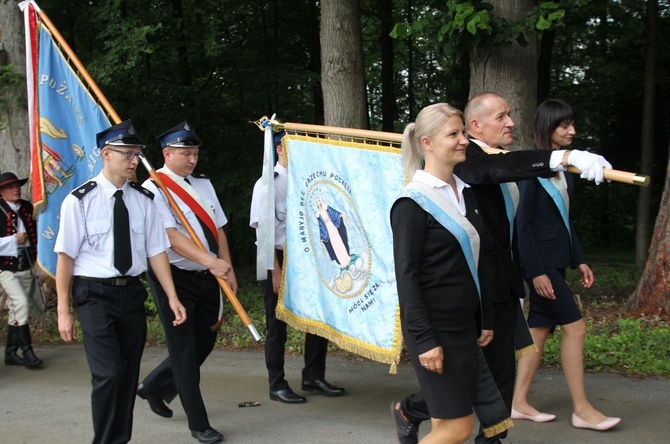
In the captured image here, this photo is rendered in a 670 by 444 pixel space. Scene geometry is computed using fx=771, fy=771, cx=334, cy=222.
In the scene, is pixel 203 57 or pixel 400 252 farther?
pixel 203 57

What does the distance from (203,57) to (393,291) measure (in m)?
10.9

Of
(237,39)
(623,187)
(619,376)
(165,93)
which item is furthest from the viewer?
(623,187)

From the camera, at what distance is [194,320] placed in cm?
541

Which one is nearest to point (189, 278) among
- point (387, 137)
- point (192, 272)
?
point (192, 272)

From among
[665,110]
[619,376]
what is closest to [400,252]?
[619,376]

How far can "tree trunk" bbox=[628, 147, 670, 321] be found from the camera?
25.6ft

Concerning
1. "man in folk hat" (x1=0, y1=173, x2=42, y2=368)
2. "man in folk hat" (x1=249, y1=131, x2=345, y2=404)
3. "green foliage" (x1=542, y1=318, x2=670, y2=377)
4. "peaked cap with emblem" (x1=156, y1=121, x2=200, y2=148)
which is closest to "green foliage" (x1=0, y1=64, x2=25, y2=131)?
"man in folk hat" (x1=0, y1=173, x2=42, y2=368)

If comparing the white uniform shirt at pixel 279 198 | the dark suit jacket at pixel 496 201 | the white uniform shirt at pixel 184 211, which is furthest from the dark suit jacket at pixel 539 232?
the white uniform shirt at pixel 184 211

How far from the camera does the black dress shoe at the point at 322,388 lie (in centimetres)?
620

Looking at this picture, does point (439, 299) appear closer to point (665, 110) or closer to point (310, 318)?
point (310, 318)

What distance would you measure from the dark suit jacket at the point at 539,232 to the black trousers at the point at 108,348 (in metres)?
2.48

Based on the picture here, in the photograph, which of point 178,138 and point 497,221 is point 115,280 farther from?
→ point 497,221

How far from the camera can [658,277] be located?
7.85 m

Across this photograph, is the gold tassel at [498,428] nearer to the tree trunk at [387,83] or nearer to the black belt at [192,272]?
the black belt at [192,272]
